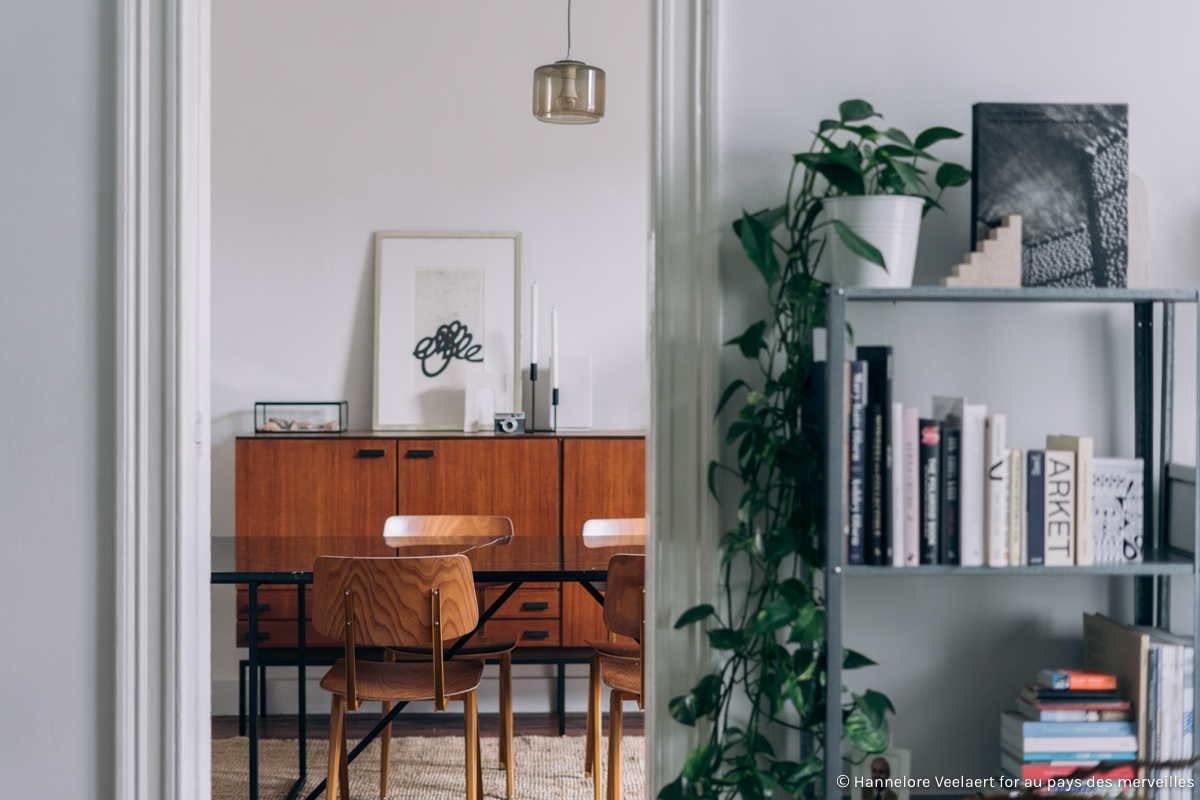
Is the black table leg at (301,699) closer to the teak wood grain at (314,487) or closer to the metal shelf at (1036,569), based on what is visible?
the teak wood grain at (314,487)

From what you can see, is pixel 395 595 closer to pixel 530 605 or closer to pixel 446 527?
pixel 446 527

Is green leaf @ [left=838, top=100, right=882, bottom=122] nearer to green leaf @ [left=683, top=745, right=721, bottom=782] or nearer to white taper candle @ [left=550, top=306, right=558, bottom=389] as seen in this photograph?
green leaf @ [left=683, top=745, right=721, bottom=782]

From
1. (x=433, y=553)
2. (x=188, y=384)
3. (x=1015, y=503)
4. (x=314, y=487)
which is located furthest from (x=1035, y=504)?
(x=314, y=487)

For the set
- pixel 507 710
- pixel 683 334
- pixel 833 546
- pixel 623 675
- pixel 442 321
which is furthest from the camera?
pixel 442 321

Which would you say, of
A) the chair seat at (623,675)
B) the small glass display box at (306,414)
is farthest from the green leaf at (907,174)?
the small glass display box at (306,414)

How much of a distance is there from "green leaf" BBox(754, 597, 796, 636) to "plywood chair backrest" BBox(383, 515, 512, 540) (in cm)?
200

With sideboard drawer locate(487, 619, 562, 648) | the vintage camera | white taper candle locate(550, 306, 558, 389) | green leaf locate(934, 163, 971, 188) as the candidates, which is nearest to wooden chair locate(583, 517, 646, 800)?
sideboard drawer locate(487, 619, 562, 648)

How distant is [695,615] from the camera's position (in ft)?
4.92

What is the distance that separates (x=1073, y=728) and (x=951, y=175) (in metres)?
0.93

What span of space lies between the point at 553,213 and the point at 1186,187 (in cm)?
280

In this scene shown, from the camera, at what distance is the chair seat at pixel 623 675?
9.02 ft

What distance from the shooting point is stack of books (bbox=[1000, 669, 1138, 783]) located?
58.2 inches
